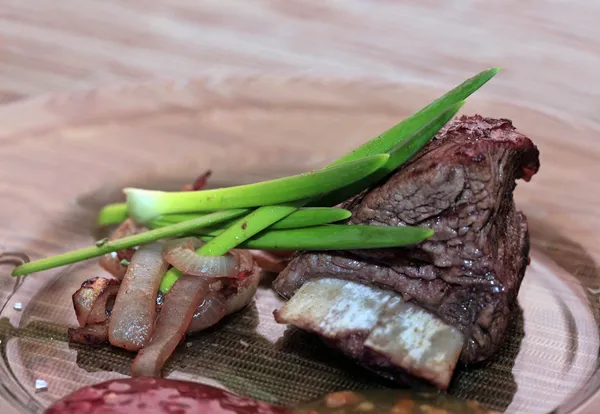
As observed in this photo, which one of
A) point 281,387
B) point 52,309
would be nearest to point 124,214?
point 52,309

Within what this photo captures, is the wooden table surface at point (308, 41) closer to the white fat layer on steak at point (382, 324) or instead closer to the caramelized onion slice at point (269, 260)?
the caramelized onion slice at point (269, 260)

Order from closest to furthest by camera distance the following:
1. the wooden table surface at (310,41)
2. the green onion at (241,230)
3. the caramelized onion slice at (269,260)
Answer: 1. the green onion at (241,230)
2. the caramelized onion slice at (269,260)
3. the wooden table surface at (310,41)

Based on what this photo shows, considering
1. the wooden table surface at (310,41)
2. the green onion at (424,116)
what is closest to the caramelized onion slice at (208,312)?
the green onion at (424,116)

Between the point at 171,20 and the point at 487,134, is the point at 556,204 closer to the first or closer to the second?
the point at 487,134

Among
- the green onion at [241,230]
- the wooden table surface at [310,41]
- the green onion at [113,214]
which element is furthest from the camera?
the wooden table surface at [310,41]

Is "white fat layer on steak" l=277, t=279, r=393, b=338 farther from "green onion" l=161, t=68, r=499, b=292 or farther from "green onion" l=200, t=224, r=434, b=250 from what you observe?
"green onion" l=161, t=68, r=499, b=292

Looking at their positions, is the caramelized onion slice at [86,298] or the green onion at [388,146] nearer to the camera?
the green onion at [388,146]

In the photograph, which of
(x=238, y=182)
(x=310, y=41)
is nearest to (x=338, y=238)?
(x=238, y=182)
